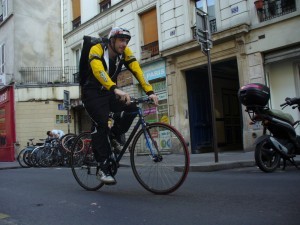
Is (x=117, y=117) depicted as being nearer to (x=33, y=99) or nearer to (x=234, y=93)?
(x=234, y=93)

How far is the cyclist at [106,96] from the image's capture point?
4.44 metres

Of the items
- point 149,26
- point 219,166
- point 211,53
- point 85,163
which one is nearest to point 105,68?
point 85,163

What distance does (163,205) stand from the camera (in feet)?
12.0

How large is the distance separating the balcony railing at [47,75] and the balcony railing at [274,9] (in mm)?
12327

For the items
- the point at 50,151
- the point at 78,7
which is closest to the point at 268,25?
the point at 50,151

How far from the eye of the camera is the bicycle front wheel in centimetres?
410

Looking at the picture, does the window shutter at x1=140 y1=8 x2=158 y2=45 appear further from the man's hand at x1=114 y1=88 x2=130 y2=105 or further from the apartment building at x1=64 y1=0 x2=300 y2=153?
the man's hand at x1=114 y1=88 x2=130 y2=105

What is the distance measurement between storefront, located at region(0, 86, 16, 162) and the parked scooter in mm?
17575

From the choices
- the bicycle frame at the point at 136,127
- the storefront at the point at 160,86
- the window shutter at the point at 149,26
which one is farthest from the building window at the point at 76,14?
the bicycle frame at the point at 136,127

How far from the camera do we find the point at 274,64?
12375 millimetres

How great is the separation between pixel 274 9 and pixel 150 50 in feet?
19.4

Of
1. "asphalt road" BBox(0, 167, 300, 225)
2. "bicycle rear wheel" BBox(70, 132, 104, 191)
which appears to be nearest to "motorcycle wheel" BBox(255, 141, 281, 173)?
"asphalt road" BBox(0, 167, 300, 225)

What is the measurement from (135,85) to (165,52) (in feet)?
8.46

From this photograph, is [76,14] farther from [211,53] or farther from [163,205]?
[163,205]
